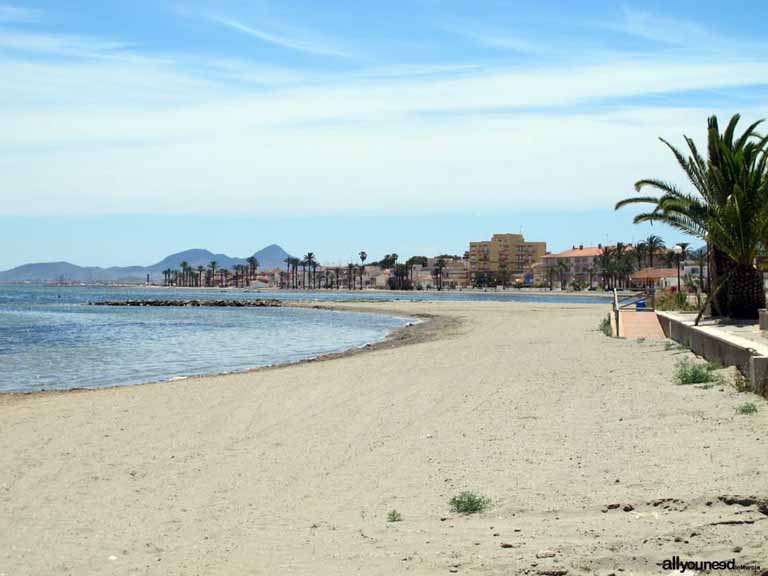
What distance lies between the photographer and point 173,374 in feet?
69.2

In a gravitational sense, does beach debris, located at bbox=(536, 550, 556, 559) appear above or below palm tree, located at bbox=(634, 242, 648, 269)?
below

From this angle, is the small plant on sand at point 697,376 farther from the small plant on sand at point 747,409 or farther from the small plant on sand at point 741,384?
the small plant on sand at point 747,409

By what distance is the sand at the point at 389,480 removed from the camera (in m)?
5.72

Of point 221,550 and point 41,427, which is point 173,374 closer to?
point 41,427

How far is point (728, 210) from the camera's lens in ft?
65.5

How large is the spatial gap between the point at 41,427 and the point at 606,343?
578 inches

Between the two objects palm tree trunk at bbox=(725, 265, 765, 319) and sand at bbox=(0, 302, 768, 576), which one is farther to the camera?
palm tree trunk at bbox=(725, 265, 765, 319)

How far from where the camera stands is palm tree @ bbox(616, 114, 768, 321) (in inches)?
797

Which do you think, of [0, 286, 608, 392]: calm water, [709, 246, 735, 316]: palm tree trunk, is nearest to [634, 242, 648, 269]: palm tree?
[0, 286, 608, 392]: calm water

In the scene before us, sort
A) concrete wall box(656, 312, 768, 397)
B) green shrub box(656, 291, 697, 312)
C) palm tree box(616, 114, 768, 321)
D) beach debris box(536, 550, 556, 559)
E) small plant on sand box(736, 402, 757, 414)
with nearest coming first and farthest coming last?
beach debris box(536, 550, 556, 559), small plant on sand box(736, 402, 757, 414), concrete wall box(656, 312, 768, 397), palm tree box(616, 114, 768, 321), green shrub box(656, 291, 697, 312)

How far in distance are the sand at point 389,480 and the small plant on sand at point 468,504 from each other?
0.29 feet

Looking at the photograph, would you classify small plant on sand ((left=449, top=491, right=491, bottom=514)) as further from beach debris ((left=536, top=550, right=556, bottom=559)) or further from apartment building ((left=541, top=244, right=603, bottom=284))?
apartment building ((left=541, top=244, right=603, bottom=284))

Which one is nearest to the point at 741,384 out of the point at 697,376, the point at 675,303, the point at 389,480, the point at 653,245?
the point at 697,376

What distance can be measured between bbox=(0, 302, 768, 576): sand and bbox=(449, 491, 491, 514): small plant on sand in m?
0.09
